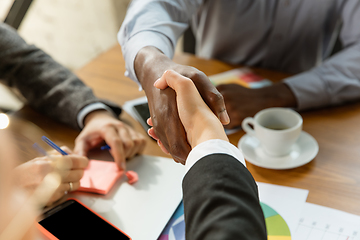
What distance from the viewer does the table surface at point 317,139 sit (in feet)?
1.61

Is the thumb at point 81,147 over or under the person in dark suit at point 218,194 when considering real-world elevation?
under

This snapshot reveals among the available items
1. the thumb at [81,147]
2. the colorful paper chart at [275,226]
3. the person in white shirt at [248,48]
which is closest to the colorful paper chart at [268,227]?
the colorful paper chart at [275,226]

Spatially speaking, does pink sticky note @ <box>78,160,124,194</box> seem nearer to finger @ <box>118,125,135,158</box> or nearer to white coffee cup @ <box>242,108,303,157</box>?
finger @ <box>118,125,135,158</box>

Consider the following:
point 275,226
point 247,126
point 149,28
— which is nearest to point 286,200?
point 275,226

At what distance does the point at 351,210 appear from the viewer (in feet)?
1.47

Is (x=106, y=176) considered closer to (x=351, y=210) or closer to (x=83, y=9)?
(x=351, y=210)

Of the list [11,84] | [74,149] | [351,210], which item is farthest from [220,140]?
[11,84]

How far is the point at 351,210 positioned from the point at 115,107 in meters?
0.50

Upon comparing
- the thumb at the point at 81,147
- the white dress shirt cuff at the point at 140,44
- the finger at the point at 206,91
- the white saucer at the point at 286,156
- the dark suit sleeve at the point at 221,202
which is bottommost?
the thumb at the point at 81,147

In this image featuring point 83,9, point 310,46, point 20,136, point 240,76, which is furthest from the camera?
point 83,9

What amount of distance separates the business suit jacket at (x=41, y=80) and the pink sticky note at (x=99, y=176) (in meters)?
0.16

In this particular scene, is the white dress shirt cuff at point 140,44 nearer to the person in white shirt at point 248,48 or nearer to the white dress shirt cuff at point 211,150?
the person in white shirt at point 248,48

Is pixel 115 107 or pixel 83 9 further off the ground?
pixel 115 107

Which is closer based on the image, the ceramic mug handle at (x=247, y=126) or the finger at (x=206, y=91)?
the finger at (x=206, y=91)
